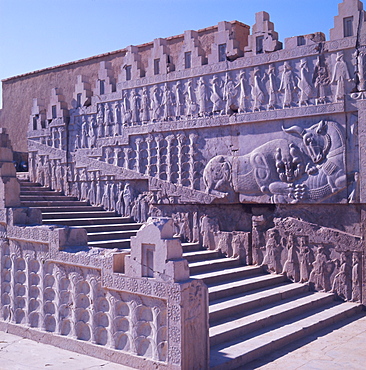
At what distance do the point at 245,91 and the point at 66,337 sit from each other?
5.09 m

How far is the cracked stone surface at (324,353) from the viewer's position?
5.25 metres

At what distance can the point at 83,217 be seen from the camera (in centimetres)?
1005

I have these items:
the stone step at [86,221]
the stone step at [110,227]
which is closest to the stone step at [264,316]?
the stone step at [110,227]

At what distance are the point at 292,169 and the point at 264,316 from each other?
2684mm

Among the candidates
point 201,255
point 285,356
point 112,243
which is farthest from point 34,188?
point 285,356

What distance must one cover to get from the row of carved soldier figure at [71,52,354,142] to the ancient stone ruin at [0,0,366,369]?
0.03m

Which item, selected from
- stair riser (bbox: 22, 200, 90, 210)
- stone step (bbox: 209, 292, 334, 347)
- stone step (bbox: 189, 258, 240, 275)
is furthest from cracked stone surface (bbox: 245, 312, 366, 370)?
stair riser (bbox: 22, 200, 90, 210)

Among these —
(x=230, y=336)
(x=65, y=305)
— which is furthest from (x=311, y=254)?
(x=65, y=305)

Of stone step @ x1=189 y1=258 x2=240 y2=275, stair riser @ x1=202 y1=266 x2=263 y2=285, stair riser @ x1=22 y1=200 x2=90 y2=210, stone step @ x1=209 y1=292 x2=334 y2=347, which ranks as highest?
stair riser @ x1=22 y1=200 x2=90 y2=210

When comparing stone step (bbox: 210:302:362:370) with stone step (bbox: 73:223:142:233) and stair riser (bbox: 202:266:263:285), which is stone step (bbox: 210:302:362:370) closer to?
stair riser (bbox: 202:266:263:285)

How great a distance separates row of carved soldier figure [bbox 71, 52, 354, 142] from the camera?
7891 mm

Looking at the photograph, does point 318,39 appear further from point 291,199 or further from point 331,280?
point 331,280

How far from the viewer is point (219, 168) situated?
8977 millimetres

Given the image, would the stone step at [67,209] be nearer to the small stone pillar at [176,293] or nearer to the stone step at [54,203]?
the stone step at [54,203]
